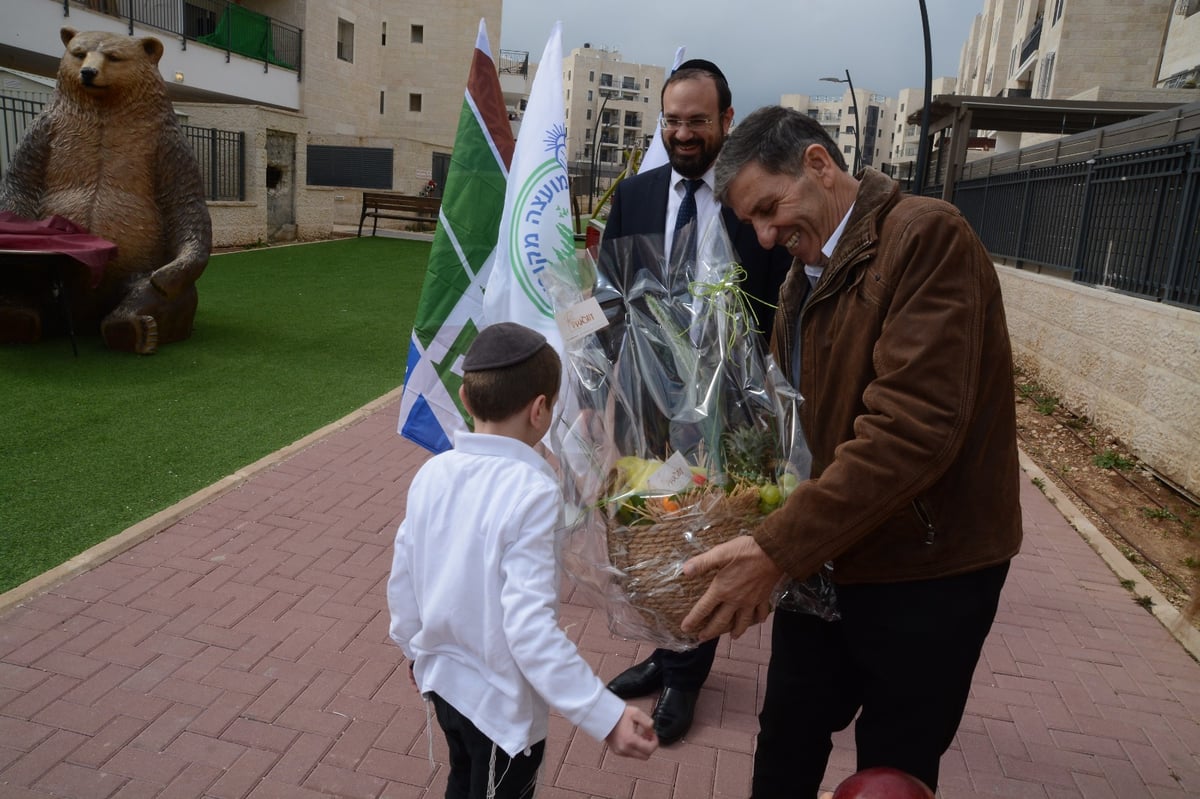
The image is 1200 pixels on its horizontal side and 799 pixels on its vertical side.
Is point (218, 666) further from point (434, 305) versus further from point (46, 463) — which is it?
point (46, 463)

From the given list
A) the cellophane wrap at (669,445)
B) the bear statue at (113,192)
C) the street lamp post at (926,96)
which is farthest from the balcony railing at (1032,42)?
the cellophane wrap at (669,445)

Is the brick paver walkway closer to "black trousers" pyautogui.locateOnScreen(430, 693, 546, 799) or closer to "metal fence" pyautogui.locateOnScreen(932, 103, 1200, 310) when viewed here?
"black trousers" pyautogui.locateOnScreen(430, 693, 546, 799)

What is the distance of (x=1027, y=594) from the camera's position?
4.86m

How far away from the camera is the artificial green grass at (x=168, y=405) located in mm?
4844

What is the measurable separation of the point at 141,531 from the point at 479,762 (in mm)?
3208

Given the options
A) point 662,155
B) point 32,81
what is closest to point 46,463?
point 662,155

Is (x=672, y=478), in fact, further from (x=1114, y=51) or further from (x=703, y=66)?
(x=1114, y=51)

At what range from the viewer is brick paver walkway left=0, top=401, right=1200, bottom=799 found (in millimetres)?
2947

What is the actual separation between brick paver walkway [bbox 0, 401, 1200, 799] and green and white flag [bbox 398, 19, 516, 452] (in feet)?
3.19

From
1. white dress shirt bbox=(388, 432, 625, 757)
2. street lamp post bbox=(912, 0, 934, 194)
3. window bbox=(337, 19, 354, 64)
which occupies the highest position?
window bbox=(337, 19, 354, 64)

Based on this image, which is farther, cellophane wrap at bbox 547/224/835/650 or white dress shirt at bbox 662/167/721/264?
white dress shirt at bbox 662/167/721/264

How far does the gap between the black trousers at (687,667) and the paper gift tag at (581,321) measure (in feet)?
5.16

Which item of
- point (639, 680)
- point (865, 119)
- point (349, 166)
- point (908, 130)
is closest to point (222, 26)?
point (349, 166)

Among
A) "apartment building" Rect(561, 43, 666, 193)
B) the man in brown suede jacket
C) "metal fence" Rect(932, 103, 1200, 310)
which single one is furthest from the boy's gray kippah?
"apartment building" Rect(561, 43, 666, 193)
